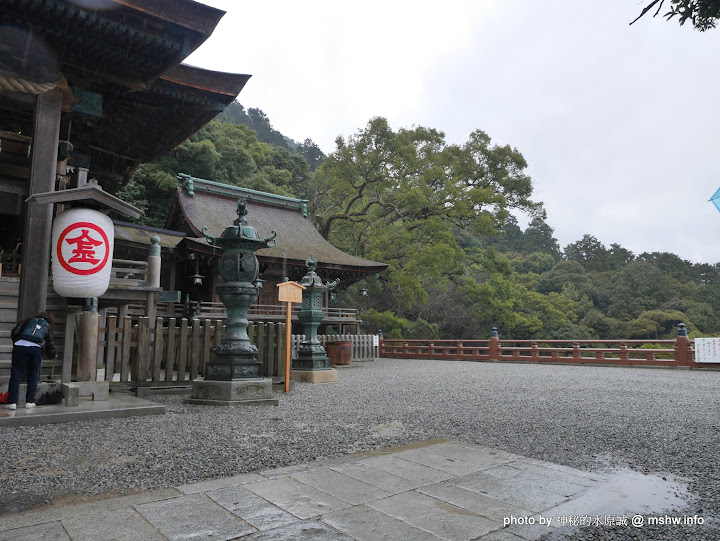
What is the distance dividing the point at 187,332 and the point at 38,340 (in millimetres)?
2375

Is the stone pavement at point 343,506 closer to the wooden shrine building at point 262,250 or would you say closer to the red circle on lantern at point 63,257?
the red circle on lantern at point 63,257

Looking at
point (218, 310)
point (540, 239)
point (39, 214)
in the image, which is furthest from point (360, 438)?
point (540, 239)

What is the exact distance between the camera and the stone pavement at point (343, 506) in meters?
2.01

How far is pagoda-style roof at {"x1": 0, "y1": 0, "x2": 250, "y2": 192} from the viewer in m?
5.58

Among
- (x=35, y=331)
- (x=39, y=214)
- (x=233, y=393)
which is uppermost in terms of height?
(x=39, y=214)

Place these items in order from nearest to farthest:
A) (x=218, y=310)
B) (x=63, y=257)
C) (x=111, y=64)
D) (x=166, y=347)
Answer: (x=63, y=257) < (x=111, y=64) < (x=166, y=347) < (x=218, y=310)

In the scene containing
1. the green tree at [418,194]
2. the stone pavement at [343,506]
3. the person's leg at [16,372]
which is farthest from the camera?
the green tree at [418,194]

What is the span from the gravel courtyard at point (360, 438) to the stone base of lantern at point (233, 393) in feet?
0.80

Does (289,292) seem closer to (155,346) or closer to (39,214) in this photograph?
(155,346)

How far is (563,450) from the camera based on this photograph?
3604 mm

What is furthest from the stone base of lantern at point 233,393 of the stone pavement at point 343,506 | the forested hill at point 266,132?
the forested hill at point 266,132

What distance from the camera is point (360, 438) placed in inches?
157

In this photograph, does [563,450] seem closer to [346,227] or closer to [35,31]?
[35,31]

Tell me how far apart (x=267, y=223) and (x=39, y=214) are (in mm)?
13431
